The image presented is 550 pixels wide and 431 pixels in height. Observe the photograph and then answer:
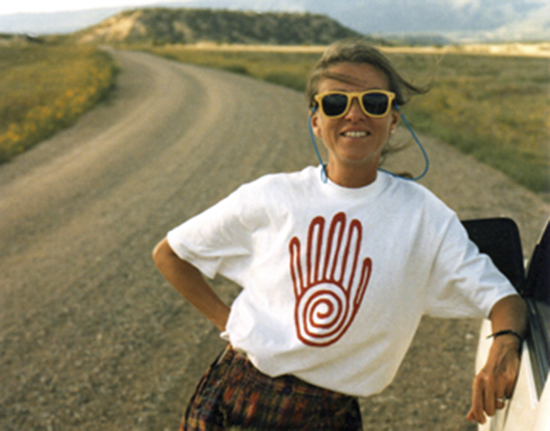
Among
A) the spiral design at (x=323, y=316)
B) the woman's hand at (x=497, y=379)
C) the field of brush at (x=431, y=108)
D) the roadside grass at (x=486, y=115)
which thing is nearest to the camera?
the woman's hand at (x=497, y=379)

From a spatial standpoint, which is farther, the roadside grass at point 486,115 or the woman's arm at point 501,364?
the roadside grass at point 486,115

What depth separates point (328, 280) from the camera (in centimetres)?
152

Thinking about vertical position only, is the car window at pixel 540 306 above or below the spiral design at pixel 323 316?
below

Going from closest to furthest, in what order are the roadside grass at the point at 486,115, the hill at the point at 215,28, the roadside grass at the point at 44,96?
the roadside grass at the point at 486,115
the roadside grass at the point at 44,96
the hill at the point at 215,28

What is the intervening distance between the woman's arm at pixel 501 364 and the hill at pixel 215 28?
315 feet

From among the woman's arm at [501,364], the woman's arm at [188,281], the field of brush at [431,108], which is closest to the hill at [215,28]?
the field of brush at [431,108]

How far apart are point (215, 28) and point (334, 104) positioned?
10918cm

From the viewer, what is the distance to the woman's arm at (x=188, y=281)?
1.85 m

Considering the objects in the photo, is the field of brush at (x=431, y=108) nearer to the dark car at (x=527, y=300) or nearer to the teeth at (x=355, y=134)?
the teeth at (x=355, y=134)

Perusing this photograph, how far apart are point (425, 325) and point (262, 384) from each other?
2981 mm

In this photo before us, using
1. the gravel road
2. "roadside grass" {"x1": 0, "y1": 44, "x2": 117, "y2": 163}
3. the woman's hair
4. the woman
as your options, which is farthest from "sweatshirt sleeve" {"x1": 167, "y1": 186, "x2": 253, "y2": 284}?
"roadside grass" {"x1": 0, "y1": 44, "x2": 117, "y2": 163}

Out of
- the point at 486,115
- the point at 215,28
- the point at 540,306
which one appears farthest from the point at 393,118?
the point at 215,28

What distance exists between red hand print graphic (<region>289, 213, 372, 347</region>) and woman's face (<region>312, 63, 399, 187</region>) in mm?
158

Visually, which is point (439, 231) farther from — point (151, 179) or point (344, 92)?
point (151, 179)
